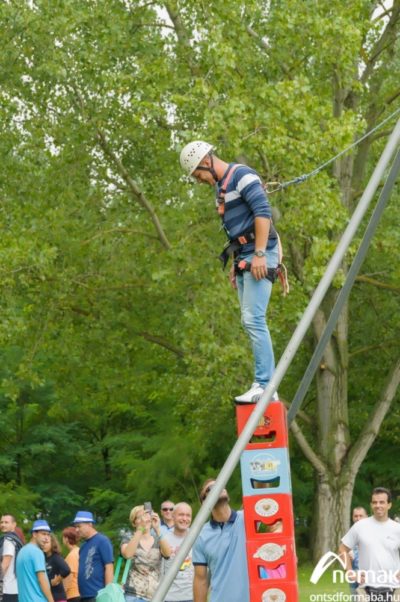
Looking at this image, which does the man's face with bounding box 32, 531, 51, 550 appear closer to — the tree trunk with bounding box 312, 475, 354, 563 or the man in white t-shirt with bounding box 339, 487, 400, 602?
the man in white t-shirt with bounding box 339, 487, 400, 602

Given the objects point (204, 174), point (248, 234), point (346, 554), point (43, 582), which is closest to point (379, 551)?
point (346, 554)

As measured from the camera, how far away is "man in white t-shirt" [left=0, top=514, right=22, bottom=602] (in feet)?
40.6

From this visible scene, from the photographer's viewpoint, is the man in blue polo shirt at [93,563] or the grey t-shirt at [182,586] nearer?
the grey t-shirt at [182,586]

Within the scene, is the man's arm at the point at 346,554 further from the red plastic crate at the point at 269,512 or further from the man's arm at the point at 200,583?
the red plastic crate at the point at 269,512

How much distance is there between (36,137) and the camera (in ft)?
81.2

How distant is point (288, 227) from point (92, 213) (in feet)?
16.7

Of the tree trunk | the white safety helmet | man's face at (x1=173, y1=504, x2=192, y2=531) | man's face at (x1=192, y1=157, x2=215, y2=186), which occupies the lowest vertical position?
the tree trunk

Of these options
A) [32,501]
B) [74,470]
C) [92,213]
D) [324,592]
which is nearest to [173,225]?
[92,213]

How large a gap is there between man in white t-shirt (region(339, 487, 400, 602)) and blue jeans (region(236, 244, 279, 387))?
2288 millimetres

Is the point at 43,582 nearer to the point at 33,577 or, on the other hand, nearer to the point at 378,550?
the point at 33,577

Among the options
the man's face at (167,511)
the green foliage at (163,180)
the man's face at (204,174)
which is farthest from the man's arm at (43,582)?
the green foliage at (163,180)

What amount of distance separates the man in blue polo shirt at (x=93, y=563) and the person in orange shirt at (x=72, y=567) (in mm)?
623

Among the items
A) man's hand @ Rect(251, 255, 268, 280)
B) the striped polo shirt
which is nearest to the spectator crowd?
man's hand @ Rect(251, 255, 268, 280)

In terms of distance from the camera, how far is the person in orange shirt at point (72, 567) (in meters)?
12.5
